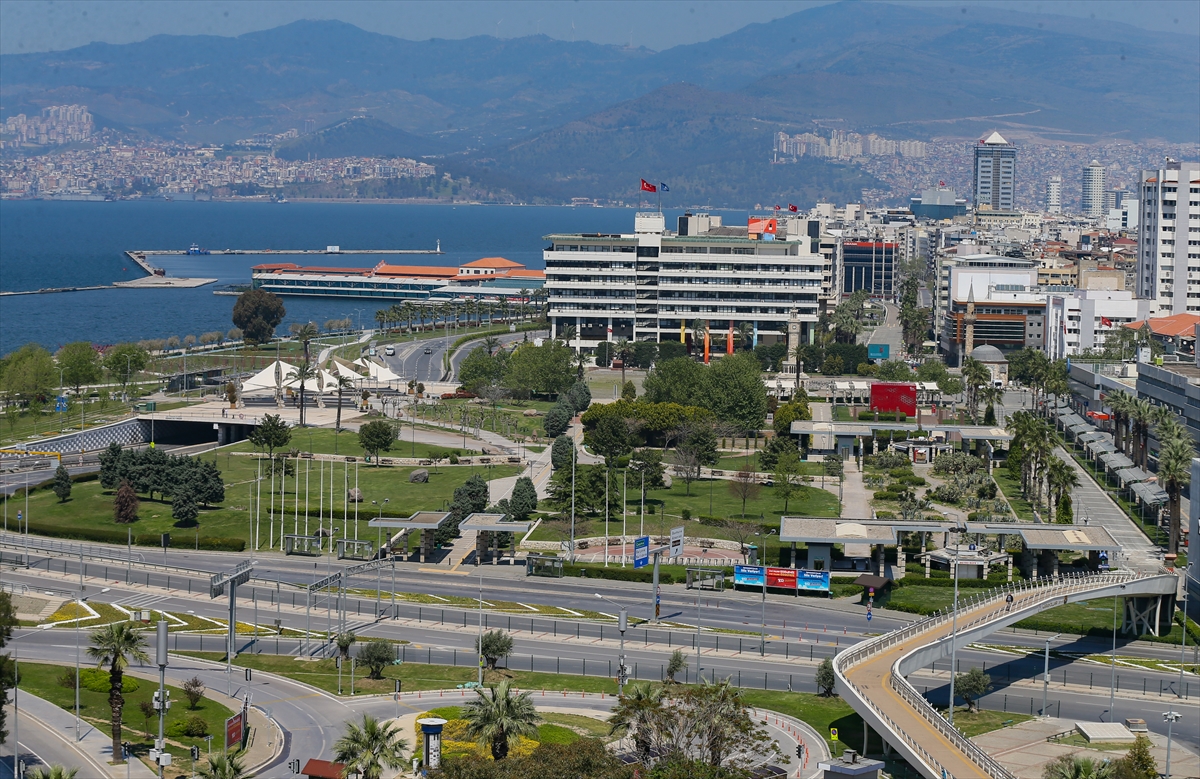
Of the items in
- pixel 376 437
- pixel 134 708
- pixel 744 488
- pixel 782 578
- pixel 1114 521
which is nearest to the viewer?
pixel 134 708

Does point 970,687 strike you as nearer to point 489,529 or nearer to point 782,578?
point 782,578

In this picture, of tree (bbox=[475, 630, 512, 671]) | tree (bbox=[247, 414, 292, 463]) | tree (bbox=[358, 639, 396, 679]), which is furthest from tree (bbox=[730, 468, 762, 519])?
tree (bbox=[358, 639, 396, 679])

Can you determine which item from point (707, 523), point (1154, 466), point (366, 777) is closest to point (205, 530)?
point (707, 523)

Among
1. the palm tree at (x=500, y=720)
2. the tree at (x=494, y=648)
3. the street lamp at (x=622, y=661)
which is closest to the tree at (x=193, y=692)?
the tree at (x=494, y=648)

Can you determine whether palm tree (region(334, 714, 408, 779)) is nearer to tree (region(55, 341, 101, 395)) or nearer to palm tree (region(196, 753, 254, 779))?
palm tree (region(196, 753, 254, 779))

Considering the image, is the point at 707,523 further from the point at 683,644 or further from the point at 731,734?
the point at 731,734

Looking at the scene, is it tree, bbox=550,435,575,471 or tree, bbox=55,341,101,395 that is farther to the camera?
tree, bbox=55,341,101,395

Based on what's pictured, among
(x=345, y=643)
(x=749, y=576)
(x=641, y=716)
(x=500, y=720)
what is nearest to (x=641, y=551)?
(x=749, y=576)
